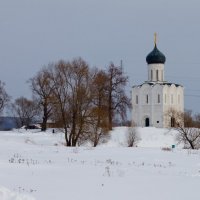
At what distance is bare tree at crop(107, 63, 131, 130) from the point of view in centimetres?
5447

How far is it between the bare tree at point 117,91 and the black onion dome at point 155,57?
1848 cm

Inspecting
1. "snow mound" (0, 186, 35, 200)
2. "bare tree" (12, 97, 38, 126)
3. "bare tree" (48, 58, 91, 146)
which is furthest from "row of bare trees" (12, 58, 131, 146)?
"bare tree" (12, 97, 38, 126)

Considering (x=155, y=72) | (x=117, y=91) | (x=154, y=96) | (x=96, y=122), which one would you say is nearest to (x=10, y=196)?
(x=96, y=122)

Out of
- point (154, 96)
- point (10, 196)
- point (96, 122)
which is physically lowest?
point (10, 196)

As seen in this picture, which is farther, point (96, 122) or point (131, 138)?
point (131, 138)

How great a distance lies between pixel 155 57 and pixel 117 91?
66.4 feet

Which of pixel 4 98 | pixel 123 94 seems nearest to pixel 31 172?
pixel 123 94

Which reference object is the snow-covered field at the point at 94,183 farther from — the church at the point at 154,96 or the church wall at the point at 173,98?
the church wall at the point at 173,98

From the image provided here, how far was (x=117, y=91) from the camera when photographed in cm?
5559

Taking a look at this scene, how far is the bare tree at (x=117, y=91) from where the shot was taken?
54.5 metres

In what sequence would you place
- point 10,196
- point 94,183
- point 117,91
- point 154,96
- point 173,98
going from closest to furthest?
1. point 10,196
2. point 94,183
3. point 117,91
4. point 154,96
5. point 173,98

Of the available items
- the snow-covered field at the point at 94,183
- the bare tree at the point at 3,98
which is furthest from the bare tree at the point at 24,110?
the snow-covered field at the point at 94,183

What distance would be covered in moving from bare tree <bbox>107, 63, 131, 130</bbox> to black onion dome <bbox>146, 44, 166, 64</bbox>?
18.5 m

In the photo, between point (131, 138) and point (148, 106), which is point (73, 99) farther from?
point (148, 106)
